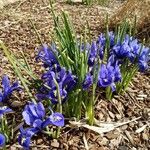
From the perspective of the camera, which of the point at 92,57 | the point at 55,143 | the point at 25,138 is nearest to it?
the point at 25,138

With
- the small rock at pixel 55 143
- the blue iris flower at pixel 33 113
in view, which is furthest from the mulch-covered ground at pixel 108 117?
the blue iris flower at pixel 33 113

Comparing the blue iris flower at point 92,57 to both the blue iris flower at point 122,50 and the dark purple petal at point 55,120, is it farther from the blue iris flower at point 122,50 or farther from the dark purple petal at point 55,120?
the dark purple petal at point 55,120

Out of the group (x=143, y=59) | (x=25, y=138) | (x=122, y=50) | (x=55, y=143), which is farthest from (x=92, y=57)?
(x=25, y=138)

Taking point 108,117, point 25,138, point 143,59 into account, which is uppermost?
point 143,59

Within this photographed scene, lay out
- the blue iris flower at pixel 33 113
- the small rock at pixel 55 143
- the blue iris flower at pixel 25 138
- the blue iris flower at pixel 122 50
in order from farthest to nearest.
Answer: the blue iris flower at pixel 122 50, the small rock at pixel 55 143, the blue iris flower at pixel 33 113, the blue iris flower at pixel 25 138

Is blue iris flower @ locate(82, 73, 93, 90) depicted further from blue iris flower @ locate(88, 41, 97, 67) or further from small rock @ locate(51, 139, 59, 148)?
small rock @ locate(51, 139, 59, 148)

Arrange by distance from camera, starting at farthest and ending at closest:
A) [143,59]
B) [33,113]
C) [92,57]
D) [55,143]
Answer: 1. [143,59]
2. [92,57]
3. [55,143]
4. [33,113]

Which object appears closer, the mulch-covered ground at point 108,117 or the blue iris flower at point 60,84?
the blue iris flower at point 60,84

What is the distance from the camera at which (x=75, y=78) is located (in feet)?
8.14

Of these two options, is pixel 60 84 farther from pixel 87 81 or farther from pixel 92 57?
pixel 92 57

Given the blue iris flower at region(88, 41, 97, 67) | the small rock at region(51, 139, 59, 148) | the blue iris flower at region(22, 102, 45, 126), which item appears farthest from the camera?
the blue iris flower at region(88, 41, 97, 67)

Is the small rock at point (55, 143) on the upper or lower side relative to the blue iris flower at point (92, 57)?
lower

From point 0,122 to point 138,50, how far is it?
108 cm

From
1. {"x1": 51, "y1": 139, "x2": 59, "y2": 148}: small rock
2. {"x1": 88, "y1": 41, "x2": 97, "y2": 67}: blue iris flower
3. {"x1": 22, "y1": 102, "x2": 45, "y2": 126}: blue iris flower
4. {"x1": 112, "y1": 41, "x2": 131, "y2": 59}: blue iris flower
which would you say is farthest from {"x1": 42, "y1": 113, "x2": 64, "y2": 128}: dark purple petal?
{"x1": 112, "y1": 41, "x2": 131, "y2": 59}: blue iris flower
